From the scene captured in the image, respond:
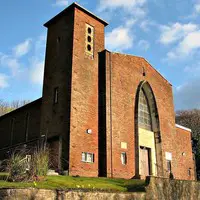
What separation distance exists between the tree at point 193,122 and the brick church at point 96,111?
1322 cm

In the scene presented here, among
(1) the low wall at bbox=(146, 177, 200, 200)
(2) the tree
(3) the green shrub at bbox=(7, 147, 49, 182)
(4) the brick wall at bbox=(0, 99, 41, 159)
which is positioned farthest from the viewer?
(2) the tree

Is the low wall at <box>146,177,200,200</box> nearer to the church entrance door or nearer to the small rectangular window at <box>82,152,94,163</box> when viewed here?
the small rectangular window at <box>82,152,94,163</box>

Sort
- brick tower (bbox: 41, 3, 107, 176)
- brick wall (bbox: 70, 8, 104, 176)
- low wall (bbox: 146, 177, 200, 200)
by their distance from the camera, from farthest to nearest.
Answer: brick tower (bbox: 41, 3, 107, 176) → brick wall (bbox: 70, 8, 104, 176) → low wall (bbox: 146, 177, 200, 200)

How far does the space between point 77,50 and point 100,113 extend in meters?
4.63

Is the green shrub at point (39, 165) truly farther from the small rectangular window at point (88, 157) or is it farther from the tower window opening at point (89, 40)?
→ the tower window opening at point (89, 40)

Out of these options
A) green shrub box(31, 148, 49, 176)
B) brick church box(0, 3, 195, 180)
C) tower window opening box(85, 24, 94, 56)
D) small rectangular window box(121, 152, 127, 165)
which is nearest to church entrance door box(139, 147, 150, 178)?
brick church box(0, 3, 195, 180)

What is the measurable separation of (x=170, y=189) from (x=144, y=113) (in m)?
10.3

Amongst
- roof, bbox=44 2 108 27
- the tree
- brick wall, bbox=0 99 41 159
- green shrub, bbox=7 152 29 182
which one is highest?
roof, bbox=44 2 108 27

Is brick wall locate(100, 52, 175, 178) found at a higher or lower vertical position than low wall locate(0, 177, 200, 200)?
higher

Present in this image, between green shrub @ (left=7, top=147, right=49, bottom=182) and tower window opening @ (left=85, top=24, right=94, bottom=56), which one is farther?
tower window opening @ (left=85, top=24, right=94, bottom=56)

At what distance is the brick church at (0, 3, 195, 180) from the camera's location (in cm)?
1889

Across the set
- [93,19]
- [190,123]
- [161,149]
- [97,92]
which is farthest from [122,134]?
[190,123]

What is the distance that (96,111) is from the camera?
20.4m

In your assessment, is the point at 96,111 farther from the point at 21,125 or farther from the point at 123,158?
the point at 21,125
